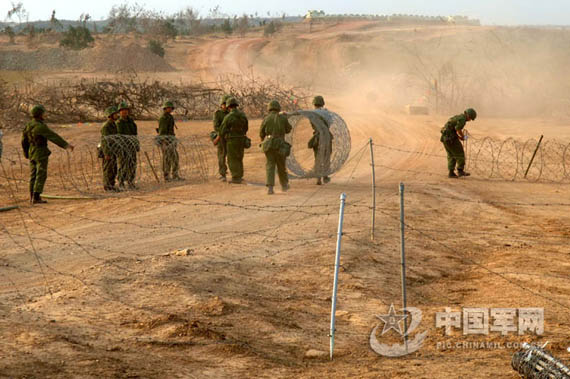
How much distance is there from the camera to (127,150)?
1413 cm

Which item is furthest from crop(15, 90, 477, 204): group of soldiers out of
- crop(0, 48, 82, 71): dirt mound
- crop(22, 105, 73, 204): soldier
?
crop(0, 48, 82, 71): dirt mound

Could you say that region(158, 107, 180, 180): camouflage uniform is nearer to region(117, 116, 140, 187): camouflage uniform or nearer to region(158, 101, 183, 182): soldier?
region(158, 101, 183, 182): soldier

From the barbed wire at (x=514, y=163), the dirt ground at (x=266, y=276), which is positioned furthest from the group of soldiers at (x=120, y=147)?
the barbed wire at (x=514, y=163)

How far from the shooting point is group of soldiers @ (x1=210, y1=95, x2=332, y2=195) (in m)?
14.1

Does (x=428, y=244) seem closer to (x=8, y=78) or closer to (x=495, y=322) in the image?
(x=495, y=322)

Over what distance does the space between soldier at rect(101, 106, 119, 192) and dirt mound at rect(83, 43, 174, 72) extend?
3275 centimetres

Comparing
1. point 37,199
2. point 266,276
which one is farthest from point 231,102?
point 266,276

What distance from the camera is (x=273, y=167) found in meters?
14.2

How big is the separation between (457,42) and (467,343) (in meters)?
48.1

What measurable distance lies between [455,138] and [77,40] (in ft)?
148

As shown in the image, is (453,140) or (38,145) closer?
(38,145)

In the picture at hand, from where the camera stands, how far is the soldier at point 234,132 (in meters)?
14.6

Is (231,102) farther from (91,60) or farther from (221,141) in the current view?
(91,60)

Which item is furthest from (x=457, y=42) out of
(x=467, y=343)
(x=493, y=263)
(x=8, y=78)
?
(x=467, y=343)
